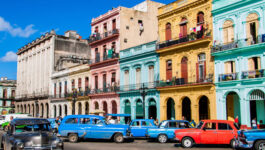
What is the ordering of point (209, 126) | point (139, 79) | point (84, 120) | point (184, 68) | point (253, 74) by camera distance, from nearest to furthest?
1. point (209, 126)
2. point (84, 120)
3. point (253, 74)
4. point (184, 68)
5. point (139, 79)

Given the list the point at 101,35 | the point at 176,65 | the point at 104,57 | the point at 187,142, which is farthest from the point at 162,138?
the point at 101,35

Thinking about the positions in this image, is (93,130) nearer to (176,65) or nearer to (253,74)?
(253,74)

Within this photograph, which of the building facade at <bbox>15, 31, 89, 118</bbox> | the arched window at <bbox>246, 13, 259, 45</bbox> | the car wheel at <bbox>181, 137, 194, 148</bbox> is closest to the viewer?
the car wheel at <bbox>181, 137, 194, 148</bbox>

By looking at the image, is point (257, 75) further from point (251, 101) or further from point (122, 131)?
point (122, 131)

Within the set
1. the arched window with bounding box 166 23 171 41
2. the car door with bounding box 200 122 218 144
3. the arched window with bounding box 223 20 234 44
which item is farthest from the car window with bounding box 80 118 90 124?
the arched window with bounding box 166 23 171 41

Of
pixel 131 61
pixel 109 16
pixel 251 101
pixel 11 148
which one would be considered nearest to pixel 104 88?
pixel 131 61

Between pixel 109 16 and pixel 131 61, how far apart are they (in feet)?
26.9

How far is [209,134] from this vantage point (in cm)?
1563

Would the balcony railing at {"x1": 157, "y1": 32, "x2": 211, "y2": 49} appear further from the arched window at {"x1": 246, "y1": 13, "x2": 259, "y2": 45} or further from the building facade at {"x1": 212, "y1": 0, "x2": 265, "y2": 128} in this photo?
the arched window at {"x1": 246, "y1": 13, "x2": 259, "y2": 45}

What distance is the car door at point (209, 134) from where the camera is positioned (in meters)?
15.6

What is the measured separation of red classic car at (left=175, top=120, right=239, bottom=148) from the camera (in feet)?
51.0

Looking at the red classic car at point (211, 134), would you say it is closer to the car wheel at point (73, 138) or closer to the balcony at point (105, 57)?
the car wheel at point (73, 138)

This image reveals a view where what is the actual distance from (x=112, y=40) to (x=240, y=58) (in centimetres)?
1846

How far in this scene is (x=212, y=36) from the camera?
2591cm
